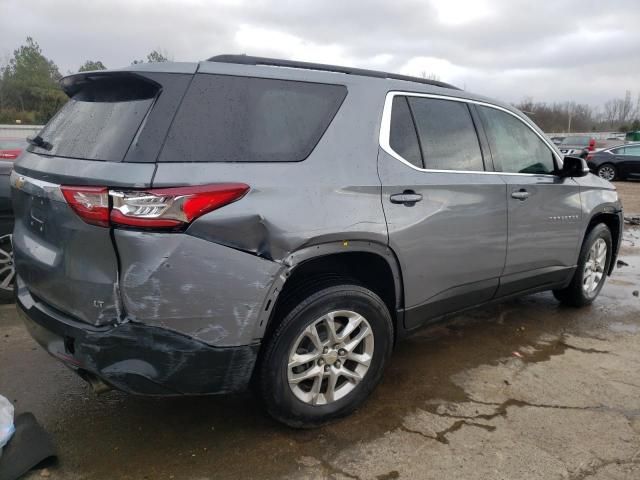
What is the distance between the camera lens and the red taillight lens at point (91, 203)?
2150 mm

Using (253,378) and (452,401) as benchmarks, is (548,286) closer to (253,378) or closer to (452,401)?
(452,401)

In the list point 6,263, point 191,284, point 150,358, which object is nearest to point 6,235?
point 6,263

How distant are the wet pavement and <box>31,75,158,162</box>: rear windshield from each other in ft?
4.74

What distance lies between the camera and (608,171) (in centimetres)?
1859

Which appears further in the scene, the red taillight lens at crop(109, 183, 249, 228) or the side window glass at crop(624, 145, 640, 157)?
the side window glass at crop(624, 145, 640, 157)

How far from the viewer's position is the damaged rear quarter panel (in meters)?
2.14

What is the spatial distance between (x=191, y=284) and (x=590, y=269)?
397 centimetres

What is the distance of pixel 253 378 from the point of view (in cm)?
254

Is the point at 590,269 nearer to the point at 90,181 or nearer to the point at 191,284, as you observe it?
the point at 191,284

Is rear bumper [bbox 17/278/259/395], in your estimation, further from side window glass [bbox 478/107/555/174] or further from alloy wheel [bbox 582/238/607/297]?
alloy wheel [bbox 582/238/607/297]

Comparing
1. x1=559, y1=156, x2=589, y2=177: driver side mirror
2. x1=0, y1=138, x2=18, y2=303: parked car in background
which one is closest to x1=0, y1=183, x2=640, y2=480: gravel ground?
x1=0, y1=138, x2=18, y2=303: parked car in background

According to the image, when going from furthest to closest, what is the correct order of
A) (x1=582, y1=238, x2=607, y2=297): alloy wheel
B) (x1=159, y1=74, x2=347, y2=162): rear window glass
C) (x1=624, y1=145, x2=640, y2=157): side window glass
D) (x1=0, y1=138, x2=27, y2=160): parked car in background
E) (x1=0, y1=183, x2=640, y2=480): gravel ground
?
(x1=624, y1=145, x2=640, y2=157): side window glass < (x1=0, y1=138, x2=27, y2=160): parked car in background < (x1=582, y1=238, x2=607, y2=297): alloy wheel < (x1=0, y1=183, x2=640, y2=480): gravel ground < (x1=159, y1=74, x2=347, y2=162): rear window glass

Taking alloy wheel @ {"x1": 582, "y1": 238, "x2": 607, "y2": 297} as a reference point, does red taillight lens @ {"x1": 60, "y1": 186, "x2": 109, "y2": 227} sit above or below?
above

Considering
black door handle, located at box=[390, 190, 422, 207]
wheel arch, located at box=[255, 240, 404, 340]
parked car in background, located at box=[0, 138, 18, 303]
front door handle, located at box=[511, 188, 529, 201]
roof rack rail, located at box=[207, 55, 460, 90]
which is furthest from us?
parked car in background, located at box=[0, 138, 18, 303]
